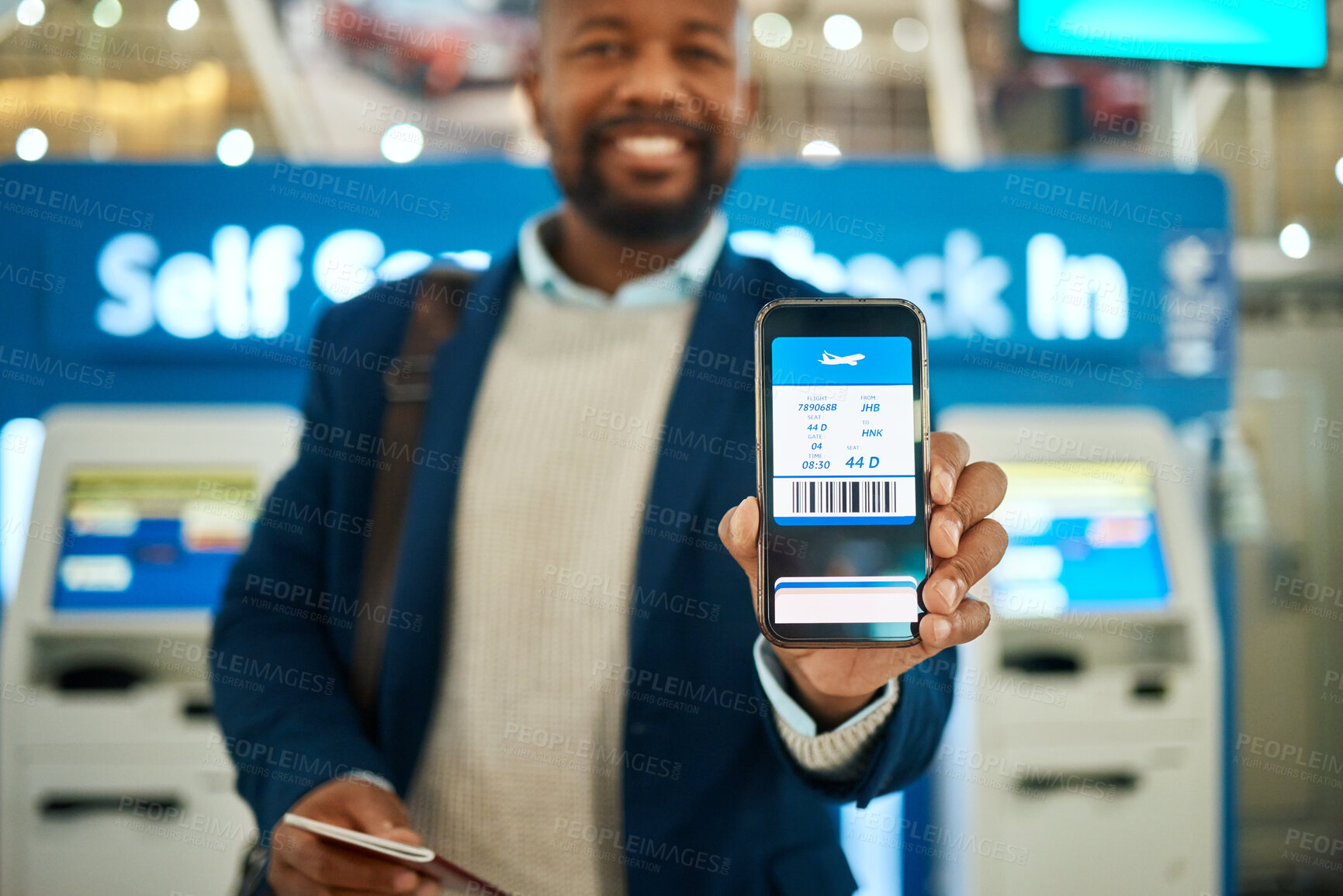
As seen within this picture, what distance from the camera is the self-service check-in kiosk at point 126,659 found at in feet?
6.78

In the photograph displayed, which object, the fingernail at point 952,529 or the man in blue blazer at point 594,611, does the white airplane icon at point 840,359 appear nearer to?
the fingernail at point 952,529

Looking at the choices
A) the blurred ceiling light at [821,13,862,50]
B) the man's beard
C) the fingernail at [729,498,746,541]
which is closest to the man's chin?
the man's beard

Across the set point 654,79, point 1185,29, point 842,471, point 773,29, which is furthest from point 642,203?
point 773,29

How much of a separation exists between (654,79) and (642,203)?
0.15 metres

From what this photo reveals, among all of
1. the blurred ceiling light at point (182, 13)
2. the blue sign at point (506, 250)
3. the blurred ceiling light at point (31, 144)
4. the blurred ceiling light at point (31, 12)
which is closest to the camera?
the blue sign at point (506, 250)

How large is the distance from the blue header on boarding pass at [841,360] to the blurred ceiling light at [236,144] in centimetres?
364

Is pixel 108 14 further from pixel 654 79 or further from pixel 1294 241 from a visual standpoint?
pixel 1294 241

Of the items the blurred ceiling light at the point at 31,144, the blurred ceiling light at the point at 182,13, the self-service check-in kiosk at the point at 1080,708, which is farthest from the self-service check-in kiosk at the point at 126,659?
the blurred ceiling light at the point at 182,13

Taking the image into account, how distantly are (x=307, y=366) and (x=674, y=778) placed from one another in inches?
71.3

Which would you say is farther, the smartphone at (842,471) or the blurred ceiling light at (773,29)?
the blurred ceiling light at (773,29)

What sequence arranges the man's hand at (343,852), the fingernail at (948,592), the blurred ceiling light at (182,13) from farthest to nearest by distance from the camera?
the blurred ceiling light at (182,13) < the man's hand at (343,852) < the fingernail at (948,592)

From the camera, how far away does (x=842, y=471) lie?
0.77 metres

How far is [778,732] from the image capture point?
3.03 ft

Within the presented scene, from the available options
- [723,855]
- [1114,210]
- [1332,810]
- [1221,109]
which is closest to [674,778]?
[723,855]
